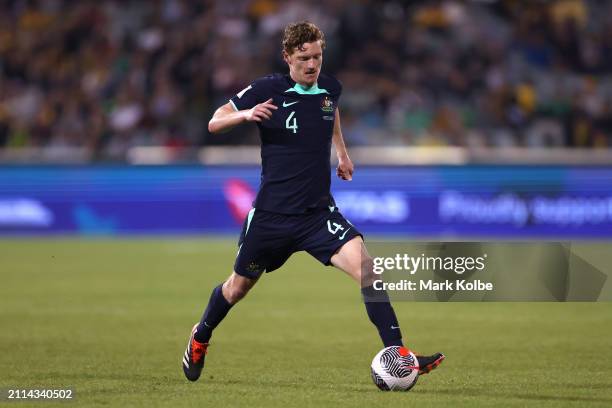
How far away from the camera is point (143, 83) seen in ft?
78.5

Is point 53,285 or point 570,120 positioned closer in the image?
point 53,285

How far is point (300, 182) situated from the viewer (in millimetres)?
7844

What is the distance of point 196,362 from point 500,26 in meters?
18.0

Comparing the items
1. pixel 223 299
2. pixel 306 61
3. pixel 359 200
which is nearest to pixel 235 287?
pixel 223 299

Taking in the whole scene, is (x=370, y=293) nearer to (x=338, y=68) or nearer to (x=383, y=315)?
(x=383, y=315)

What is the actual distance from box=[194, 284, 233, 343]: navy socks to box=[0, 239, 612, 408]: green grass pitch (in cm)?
34

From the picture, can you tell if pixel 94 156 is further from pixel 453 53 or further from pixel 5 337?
pixel 5 337

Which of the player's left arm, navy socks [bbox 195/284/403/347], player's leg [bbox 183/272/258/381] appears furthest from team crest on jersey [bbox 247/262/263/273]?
the player's left arm

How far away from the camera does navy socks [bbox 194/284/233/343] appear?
8156 millimetres

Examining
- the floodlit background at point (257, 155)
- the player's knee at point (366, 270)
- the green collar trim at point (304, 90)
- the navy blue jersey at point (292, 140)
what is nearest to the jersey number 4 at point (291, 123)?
the navy blue jersey at point (292, 140)

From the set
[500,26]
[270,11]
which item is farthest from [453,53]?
[270,11]

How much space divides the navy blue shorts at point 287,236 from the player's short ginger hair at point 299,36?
3.53 ft

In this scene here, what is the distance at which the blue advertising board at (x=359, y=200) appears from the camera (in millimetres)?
20672

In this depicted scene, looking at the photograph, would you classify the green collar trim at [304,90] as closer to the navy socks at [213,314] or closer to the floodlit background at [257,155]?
the navy socks at [213,314]
